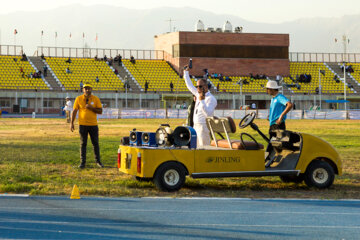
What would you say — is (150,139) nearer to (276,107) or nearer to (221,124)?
(221,124)

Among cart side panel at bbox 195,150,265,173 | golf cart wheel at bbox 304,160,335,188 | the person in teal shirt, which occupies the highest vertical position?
the person in teal shirt

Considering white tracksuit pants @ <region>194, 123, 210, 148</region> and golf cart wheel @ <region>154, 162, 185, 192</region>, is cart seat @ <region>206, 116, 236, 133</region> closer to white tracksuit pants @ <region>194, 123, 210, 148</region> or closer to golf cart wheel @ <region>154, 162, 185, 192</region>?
white tracksuit pants @ <region>194, 123, 210, 148</region>

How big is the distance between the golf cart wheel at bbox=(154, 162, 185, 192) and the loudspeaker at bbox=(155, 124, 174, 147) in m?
0.49

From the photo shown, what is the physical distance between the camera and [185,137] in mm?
10828

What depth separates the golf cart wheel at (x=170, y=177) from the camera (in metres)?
10.5

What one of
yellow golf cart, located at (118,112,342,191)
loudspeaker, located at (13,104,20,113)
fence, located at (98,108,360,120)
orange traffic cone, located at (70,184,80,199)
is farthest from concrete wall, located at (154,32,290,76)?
orange traffic cone, located at (70,184,80,199)

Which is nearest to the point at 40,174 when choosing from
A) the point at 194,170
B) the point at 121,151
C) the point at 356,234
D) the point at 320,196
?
the point at 121,151

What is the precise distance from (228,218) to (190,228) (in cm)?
88

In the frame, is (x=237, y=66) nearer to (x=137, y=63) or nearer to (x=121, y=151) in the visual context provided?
(x=137, y=63)

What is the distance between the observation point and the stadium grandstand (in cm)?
6569

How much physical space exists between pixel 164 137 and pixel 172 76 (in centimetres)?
6601

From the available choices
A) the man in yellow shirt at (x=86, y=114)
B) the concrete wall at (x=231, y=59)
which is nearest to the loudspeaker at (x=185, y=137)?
the man in yellow shirt at (x=86, y=114)

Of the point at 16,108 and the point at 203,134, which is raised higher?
the point at 16,108

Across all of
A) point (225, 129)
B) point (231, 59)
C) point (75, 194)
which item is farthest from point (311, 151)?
point (231, 59)
